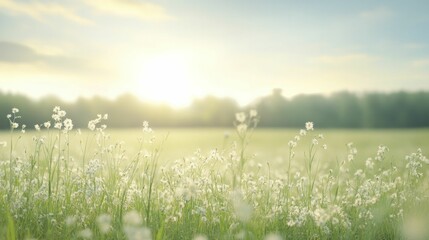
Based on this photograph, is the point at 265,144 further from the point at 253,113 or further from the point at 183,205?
the point at 253,113

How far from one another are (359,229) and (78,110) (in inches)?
3074

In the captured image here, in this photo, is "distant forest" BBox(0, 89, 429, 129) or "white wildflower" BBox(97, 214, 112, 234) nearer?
"white wildflower" BBox(97, 214, 112, 234)

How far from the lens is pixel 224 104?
311 feet

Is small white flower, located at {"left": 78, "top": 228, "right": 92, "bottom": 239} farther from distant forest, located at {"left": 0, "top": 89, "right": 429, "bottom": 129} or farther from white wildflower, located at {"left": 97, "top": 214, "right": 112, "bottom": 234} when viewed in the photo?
distant forest, located at {"left": 0, "top": 89, "right": 429, "bottom": 129}

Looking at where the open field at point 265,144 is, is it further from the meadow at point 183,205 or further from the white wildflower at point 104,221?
the white wildflower at point 104,221

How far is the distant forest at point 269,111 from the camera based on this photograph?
78.2 meters

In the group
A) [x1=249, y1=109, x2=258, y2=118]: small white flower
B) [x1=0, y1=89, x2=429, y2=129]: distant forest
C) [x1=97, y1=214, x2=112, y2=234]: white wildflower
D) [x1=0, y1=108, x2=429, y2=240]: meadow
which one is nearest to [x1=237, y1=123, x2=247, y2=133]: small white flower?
[x1=0, y1=108, x2=429, y2=240]: meadow

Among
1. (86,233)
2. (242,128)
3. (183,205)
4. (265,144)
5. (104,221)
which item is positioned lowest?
(265,144)

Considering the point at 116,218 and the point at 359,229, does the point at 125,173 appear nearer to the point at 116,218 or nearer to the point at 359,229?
the point at 116,218

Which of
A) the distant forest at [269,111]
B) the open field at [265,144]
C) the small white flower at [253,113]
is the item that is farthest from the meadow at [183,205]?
the distant forest at [269,111]

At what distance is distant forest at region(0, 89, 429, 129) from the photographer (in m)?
78.2

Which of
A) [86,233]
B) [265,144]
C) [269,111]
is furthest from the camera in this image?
[269,111]

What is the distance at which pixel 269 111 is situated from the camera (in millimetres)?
88062

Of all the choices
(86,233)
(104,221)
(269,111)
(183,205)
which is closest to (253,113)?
(183,205)
